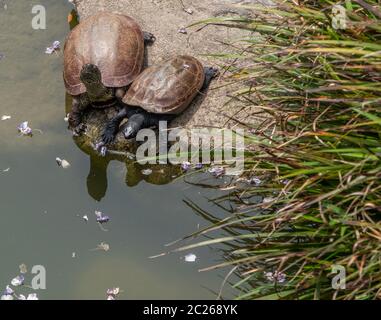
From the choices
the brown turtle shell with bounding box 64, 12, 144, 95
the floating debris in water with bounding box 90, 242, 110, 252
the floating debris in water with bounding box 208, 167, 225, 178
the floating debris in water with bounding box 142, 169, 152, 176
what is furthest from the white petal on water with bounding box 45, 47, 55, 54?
the floating debris in water with bounding box 90, 242, 110, 252

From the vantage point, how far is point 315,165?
14.8ft

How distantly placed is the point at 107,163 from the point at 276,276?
2015 millimetres

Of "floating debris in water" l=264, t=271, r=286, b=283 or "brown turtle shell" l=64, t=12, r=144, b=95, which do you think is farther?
"brown turtle shell" l=64, t=12, r=144, b=95

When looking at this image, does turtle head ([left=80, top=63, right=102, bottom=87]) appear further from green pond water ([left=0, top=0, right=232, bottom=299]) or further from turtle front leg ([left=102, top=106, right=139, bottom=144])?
green pond water ([left=0, top=0, right=232, bottom=299])

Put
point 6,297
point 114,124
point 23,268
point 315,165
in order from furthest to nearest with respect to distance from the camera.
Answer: point 114,124 → point 23,268 → point 6,297 → point 315,165

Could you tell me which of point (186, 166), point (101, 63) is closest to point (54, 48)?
point (101, 63)

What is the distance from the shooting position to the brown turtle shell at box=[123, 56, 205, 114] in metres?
5.97

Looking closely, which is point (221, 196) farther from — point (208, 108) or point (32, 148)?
point (32, 148)

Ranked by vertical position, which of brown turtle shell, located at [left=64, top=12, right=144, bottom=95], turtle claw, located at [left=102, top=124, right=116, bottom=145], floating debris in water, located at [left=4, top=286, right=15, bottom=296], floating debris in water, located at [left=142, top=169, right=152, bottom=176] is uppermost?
brown turtle shell, located at [left=64, top=12, right=144, bottom=95]

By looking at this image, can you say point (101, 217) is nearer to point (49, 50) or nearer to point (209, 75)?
point (209, 75)

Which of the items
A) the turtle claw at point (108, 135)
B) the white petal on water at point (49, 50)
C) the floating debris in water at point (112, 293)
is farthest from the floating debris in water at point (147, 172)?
the white petal on water at point (49, 50)

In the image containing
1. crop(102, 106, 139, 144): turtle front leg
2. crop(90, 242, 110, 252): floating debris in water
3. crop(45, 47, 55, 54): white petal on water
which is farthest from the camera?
crop(45, 47, 55, 54): white petal on water

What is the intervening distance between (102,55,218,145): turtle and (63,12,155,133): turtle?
0.14 metres

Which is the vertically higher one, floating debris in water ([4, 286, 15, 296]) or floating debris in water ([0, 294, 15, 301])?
floating debris in water ([4, 286, 15, 296])
